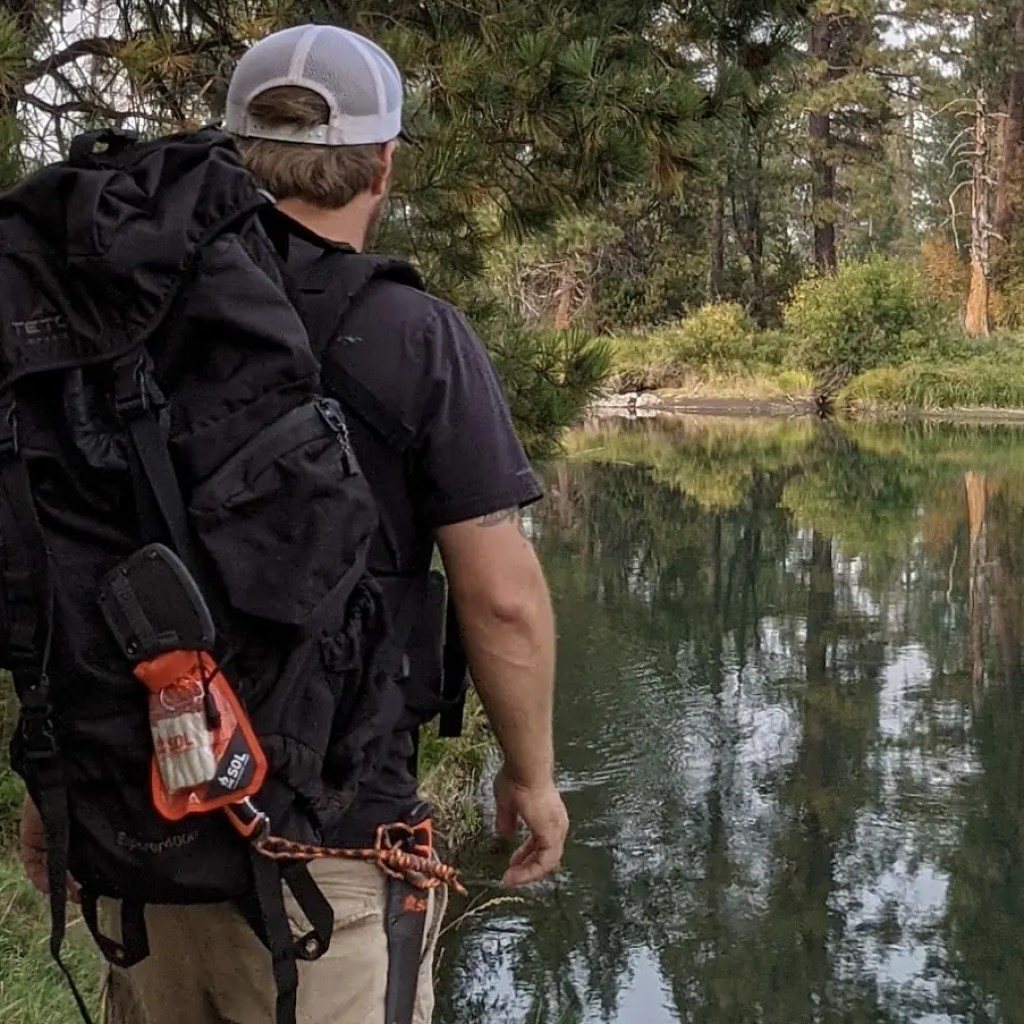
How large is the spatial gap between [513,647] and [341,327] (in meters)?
0.38

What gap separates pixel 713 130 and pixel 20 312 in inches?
129

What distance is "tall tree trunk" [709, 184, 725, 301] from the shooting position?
96.4 ft

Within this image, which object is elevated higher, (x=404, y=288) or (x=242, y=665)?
(x=404, y=288)

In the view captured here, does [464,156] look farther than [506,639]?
Yes

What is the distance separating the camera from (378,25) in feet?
13.1

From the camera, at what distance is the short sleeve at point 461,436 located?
1433 millimetres

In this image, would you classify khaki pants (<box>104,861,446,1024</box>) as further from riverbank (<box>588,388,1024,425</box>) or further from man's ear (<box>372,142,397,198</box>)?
riverbank (<box>588,388,1024,425</box>)

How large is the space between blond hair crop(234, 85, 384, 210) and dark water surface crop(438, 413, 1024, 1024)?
3.25 m

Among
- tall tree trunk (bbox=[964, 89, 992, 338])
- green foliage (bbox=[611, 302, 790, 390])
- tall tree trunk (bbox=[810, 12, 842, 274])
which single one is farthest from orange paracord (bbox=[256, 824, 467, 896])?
tall tree trunk (bbox=[810, 12, 842, 274])

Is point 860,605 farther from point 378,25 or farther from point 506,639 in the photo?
point 506,639

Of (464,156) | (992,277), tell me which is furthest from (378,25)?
(992,277)

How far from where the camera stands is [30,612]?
129 cm

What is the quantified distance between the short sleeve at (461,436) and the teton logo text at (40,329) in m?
0.35

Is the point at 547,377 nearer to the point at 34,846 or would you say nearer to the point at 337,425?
the point at 34,846
